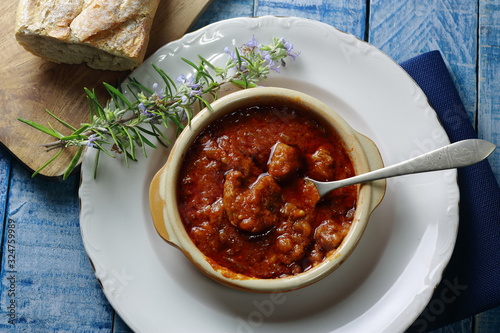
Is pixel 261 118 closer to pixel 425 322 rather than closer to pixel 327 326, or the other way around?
pixel 327 326

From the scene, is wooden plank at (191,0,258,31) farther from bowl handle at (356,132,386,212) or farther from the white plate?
bowl handle at (356,132,386,212)

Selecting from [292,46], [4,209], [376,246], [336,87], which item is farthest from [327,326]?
[4,209]

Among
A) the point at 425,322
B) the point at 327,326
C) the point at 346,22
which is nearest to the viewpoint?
the point at 327,326

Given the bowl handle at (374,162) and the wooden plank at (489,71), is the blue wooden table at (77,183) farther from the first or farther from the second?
the bowl handle at (374,162)

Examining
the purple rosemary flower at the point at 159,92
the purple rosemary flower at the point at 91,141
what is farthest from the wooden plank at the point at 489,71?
the purple rosemary flower at the point at 91,141

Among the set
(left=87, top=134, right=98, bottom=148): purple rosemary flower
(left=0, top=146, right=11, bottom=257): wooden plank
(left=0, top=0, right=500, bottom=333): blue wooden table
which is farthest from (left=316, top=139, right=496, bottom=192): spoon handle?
(left=0, top=146, right=11, bottom=257): wooden plank

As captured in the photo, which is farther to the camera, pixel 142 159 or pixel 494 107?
pixel 494 107

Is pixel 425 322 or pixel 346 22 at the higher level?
pixel 346 22
